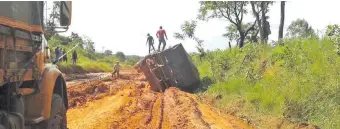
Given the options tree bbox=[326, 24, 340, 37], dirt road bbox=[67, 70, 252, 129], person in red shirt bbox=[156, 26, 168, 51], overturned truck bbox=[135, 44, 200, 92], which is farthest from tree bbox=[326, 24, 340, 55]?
person in red shirt bbox=[156, 26, 168, 51]

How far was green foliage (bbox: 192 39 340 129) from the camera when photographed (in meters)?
8.91

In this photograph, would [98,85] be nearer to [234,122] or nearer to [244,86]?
[244,86]

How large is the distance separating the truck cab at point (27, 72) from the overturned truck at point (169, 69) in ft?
33.2

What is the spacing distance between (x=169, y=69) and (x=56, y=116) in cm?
1064

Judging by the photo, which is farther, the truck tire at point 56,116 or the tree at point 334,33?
the tree at point 334,33

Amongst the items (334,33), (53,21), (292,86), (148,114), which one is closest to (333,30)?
(334,33)

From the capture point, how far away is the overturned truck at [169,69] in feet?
54.0

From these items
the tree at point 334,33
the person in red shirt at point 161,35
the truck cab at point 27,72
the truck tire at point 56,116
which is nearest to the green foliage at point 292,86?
the tree at point 334,33

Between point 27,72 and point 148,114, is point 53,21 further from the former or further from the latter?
point 148,114

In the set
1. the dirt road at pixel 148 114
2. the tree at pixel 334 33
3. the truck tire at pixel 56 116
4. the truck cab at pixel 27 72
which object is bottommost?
the dirt road at pixel 148 114

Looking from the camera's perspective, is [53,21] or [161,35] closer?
[53,21]

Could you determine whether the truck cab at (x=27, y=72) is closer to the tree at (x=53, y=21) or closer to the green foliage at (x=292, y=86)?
the tree at (x=53, y=21)

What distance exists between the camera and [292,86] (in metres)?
9.94

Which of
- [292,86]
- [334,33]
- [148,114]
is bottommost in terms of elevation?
[148,114]
